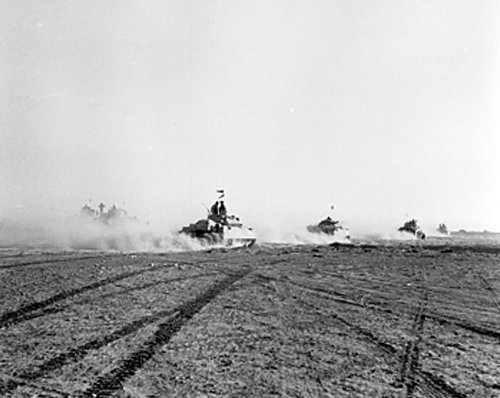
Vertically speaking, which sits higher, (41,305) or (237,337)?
(41,305)

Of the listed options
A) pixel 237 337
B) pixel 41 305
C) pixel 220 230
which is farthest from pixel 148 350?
pixel 220 230

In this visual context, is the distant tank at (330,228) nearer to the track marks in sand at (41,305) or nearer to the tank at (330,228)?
the tank at (330,228)

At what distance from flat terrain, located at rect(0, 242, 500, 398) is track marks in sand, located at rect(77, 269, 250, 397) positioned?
0.02 m

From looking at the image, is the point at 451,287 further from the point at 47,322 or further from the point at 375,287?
the point at 47,322

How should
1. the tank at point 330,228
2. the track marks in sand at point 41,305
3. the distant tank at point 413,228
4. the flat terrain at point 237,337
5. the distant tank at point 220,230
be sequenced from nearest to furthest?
the flat terrain at point 237,337, the track marks in sand at point 41,305, the distant tank at point 220,230, the tank at point 330,228, the distant tank at point 413,228

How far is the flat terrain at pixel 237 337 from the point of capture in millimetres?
6098

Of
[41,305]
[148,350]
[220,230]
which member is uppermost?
[220,230]

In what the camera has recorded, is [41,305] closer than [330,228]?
Yes

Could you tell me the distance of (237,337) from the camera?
831 cm

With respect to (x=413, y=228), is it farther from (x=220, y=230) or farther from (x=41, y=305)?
(x=41, y=305)

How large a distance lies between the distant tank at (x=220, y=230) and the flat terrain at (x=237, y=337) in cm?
1993

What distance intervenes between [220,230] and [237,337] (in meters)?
28.5

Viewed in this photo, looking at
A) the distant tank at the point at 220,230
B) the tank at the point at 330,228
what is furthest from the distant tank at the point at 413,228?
the distant tank at the point at 220,230

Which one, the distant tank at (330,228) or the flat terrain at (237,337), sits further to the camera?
the distant tank at (330,228)
